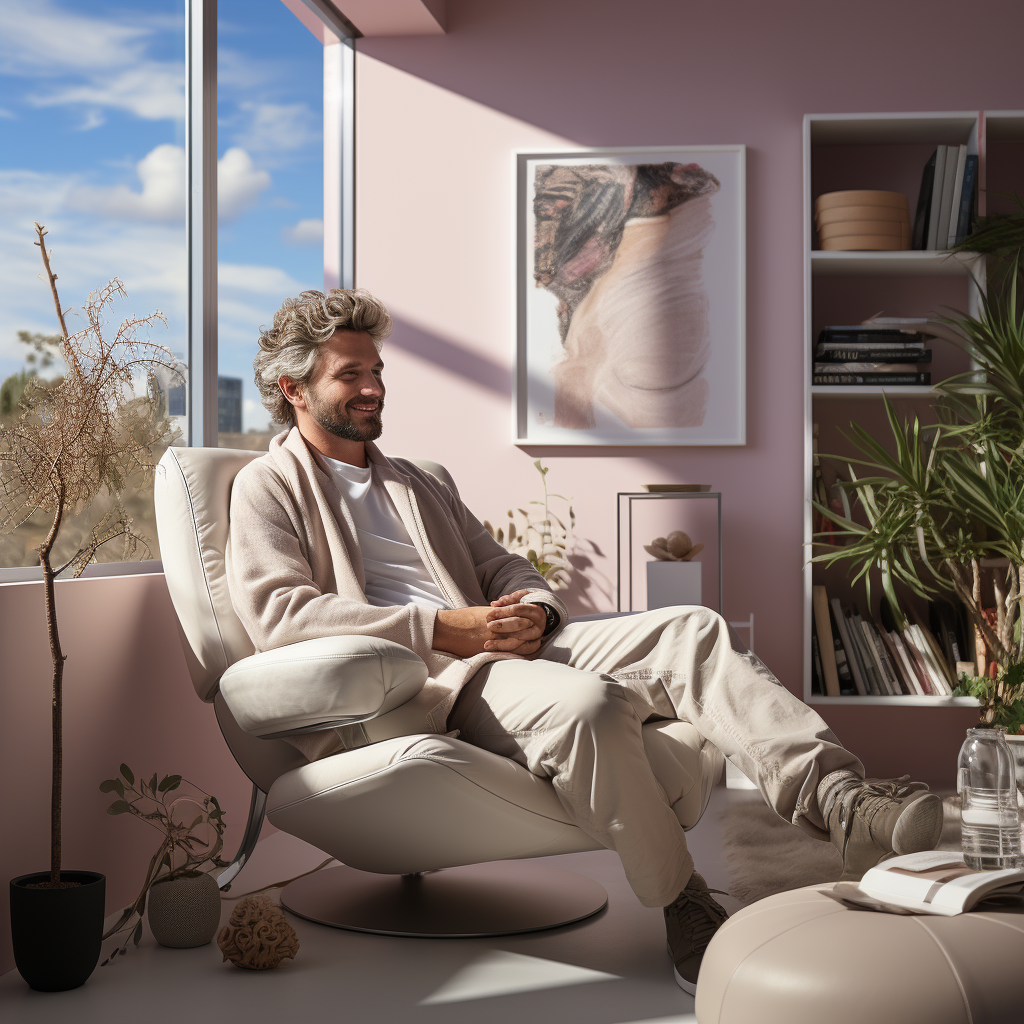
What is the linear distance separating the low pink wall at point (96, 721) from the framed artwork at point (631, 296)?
1.60m

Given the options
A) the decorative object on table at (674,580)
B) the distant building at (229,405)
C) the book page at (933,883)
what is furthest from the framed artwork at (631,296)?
the book page at (933,883)

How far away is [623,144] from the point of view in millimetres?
3672

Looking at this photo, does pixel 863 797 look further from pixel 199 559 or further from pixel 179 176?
pixel 179 176

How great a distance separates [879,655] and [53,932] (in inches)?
96.9

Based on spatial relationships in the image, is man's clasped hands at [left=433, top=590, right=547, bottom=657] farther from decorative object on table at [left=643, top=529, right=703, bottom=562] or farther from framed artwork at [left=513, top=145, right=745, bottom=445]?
framed artwork at [left=513, top=145, right=745, bottom=445]

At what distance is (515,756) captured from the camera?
183 centimetres

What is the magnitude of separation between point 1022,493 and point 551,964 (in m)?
1.90

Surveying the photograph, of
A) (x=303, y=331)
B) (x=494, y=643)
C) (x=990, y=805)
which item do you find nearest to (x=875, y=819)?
(x=494, y=643)

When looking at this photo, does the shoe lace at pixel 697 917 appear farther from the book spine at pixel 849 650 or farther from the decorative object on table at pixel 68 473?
the book spine at pixel 849 650

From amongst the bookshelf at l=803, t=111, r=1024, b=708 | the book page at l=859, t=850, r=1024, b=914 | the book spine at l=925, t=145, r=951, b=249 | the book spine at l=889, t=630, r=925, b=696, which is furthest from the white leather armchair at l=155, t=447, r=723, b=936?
the book spine at l=925, t=145, r=951, b=249

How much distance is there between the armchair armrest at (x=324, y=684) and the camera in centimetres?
173

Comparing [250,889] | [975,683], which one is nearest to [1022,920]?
[250,889]

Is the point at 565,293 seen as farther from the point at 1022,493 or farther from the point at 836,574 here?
the point at 1022,493

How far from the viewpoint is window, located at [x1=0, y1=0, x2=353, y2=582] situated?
2.11 meters
